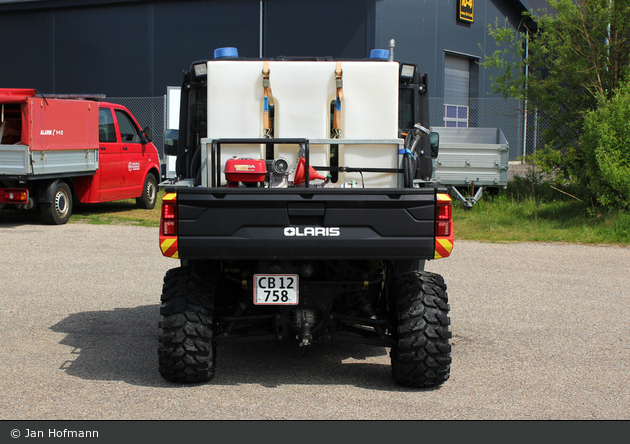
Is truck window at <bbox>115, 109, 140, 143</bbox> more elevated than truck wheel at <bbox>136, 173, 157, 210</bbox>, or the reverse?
truck window at <bbox>115, 109, 140, 143</bbox>

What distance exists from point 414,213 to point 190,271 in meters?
1.58

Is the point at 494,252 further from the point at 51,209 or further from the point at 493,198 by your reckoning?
the point at 51,209

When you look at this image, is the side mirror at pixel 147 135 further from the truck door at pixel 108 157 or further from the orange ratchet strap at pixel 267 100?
the orange ratchet strap at pixel 267 100

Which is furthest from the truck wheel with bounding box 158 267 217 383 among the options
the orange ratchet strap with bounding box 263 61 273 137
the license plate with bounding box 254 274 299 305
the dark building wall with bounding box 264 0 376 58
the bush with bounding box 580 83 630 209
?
the dark building wall with bounding box 264 0 376 58

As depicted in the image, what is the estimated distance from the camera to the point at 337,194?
181 inches

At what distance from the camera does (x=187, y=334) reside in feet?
15.7

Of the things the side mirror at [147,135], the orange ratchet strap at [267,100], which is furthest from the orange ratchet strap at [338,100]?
the side mirror at [147,135]

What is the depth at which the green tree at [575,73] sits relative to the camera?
14414mm

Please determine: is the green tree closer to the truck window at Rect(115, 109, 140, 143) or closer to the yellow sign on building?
the truck window at Rect(115, 109, 140, 143)

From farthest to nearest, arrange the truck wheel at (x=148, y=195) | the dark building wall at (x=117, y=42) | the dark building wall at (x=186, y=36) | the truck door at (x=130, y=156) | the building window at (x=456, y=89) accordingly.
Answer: the building window at (x=456, y=89) < the dark building wall at (x=117, y=42) < the dark building wall at (x=186, y=36) < the truck wheel at (x=148, y=195) < the truck door at (x=130, y=156)

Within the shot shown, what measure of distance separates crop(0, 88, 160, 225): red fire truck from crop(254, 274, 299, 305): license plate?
29.0ft

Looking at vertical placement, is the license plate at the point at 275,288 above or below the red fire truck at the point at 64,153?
below

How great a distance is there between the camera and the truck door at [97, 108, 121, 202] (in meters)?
14.3

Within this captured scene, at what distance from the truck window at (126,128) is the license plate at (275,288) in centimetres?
1106
